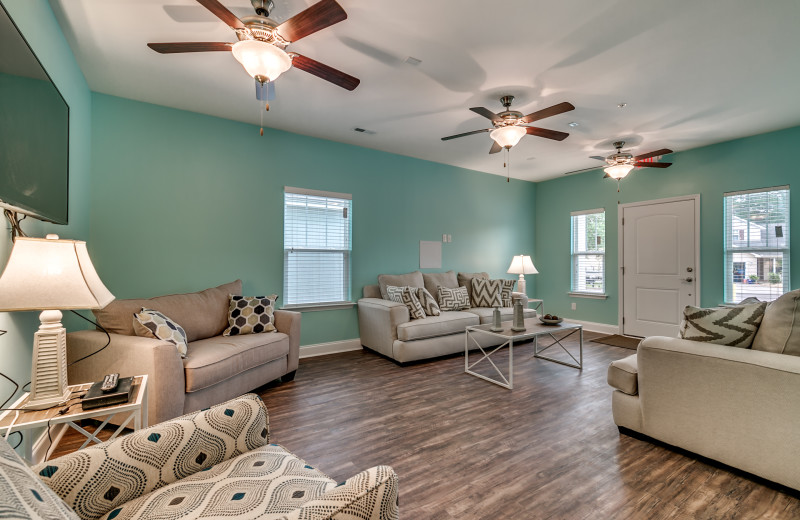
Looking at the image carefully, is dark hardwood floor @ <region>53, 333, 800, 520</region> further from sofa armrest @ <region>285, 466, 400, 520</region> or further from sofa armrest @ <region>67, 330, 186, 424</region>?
sofa armrest @ <region>285, 466, 400, 520</region>

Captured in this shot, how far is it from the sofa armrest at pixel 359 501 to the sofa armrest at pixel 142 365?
1.96 m

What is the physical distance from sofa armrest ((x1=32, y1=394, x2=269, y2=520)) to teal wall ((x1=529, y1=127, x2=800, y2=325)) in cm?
563

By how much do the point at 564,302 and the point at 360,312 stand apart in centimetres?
384

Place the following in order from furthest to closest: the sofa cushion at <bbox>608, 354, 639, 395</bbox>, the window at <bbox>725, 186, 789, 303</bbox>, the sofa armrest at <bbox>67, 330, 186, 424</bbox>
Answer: the window at <bbox>725, 186, 789, 303</bbox> < the sofa cushion at <bbox>608, 354, 639, 395</bbox> < the sofa armrest at <bbox>67, 330, 186, 424</bbox>

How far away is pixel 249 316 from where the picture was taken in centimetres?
337

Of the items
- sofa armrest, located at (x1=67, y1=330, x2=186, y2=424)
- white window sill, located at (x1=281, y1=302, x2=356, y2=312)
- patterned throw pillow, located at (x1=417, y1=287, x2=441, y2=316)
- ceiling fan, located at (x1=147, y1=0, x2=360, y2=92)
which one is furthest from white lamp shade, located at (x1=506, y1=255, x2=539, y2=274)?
sofa armrest, located at (x1=67, y1=330, x2=186, y2=424)

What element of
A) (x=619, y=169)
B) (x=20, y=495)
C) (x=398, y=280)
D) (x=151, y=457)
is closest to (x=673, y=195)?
(x=619, y=169)

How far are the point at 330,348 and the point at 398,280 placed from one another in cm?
122

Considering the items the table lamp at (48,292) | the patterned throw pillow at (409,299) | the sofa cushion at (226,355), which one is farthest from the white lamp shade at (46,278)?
the patterned throw pillow at (409,299)

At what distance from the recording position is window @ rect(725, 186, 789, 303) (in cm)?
416

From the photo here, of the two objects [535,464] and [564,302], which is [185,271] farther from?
[564,302]

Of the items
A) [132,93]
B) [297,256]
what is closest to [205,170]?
[132,93]

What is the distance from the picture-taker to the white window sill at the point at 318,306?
165 inches

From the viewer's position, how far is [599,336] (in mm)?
5508
